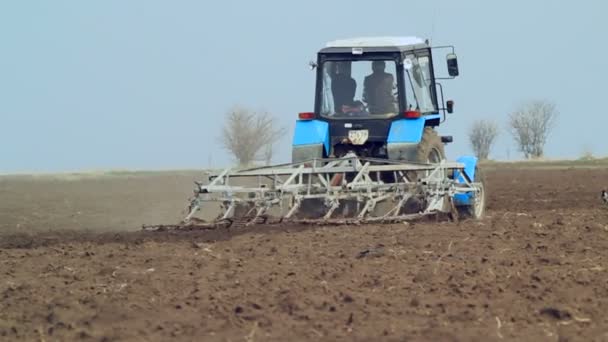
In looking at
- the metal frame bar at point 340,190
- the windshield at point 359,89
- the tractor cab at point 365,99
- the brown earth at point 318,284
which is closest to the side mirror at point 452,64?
the tractor cab at point 365,99

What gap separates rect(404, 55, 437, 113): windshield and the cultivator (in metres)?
1.07

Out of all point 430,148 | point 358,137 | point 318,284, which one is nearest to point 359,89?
point 358,137

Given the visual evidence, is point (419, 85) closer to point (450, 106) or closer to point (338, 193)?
point (450, 106)

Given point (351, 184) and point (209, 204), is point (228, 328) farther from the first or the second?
point (209, 204)

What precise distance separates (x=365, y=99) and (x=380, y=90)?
234 mm

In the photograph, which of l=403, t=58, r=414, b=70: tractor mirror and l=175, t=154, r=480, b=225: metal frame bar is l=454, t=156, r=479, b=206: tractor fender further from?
l=403, t=58, r=414, b=70: tractor mirror

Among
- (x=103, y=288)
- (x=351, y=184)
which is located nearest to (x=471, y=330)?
(x=103, y=288)

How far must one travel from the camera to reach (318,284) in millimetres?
7523

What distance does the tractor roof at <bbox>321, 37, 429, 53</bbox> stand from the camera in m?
13.5

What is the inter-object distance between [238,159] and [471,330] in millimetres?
44467

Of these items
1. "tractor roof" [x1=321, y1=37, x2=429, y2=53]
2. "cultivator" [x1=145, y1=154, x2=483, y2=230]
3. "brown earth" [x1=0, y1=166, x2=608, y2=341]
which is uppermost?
"tractor roof" [x1=321, y1=37, x2=429, y2=53]

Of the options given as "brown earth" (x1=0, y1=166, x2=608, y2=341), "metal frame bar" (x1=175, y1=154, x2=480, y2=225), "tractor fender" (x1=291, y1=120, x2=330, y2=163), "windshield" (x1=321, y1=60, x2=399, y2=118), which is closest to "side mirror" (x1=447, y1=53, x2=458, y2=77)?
"windshield" (x1=321, y1=60, x2=399, y2=118)

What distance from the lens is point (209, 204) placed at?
15938mm

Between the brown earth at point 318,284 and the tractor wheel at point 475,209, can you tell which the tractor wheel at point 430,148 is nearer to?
the tractor wheel at point 475,209
